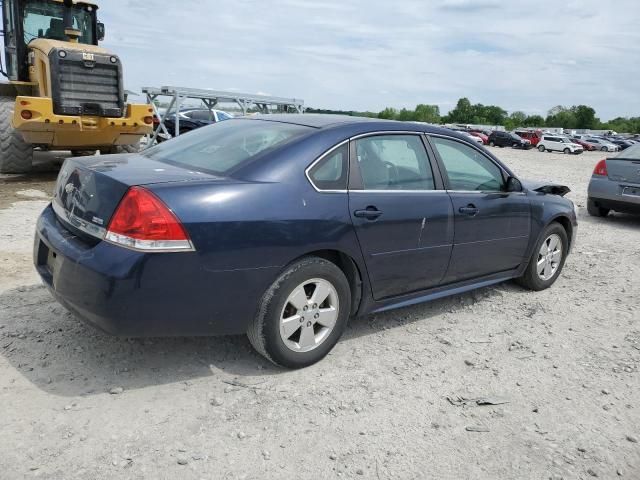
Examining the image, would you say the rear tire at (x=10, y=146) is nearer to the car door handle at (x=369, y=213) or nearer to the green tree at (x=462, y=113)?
the car door handle at (x=369, y=213)

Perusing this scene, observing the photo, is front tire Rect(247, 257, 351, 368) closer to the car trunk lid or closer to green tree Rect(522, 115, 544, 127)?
the car trunk lid

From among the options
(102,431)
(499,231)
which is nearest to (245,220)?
(102,431)

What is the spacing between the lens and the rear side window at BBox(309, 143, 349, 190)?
3332mm

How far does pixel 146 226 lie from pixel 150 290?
12.8 inches

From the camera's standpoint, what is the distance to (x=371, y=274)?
3.60 m

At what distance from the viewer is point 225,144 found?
3.65 metres

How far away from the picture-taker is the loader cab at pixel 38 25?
9867 mm

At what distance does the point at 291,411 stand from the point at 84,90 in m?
8.35

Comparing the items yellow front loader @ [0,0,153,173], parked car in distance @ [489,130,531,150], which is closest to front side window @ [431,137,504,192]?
yellow front loader @ [0,0,153,173]

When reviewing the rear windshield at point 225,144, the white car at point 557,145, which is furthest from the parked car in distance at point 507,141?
the rear windshield at point 225,144

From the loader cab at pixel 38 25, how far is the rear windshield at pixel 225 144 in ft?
24.2

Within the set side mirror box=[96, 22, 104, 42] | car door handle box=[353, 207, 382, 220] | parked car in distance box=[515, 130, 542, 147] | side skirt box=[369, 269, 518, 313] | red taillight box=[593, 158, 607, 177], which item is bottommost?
parked car in distance box=[515, 130, 542, 147]

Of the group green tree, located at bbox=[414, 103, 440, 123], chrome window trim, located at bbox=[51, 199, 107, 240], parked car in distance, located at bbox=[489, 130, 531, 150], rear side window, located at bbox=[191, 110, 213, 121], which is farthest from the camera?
green tree, located at bbox=[414, 103, 440, 123]

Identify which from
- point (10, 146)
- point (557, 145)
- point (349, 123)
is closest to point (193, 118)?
point (10, 146)
